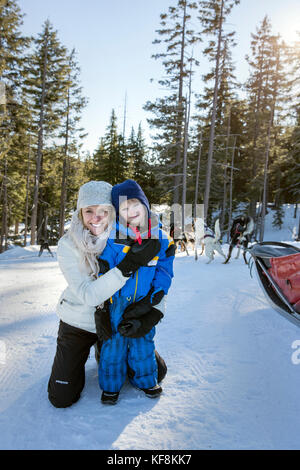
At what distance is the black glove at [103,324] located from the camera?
2072 millimetres

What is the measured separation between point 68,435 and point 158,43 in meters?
22.9

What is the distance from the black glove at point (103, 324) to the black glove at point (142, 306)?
0.46 ft

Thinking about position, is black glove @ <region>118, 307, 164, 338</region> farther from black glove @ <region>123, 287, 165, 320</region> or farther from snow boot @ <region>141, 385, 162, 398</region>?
snow boot @ <region>141, 385, 162, 398</region>

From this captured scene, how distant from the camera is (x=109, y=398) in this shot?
82.2 inches

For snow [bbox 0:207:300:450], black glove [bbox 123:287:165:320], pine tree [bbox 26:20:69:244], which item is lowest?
snow [bbox 0:207:300:450]

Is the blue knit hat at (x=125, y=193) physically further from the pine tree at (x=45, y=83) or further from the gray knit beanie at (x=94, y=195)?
the pine tree at (x=45, y=83)

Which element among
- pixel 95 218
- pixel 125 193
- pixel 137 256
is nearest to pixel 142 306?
pixel 137 256

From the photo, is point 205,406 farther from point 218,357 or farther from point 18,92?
point 18,92

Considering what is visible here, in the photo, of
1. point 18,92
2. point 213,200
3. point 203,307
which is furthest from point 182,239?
point 213,200

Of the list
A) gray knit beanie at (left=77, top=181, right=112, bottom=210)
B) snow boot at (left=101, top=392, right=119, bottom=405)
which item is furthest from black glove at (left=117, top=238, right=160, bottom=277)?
snow boot at (left=101, top=392, right=119, bottom=405)

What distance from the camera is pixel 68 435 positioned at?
1748mm

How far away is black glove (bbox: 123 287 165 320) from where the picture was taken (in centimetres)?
214

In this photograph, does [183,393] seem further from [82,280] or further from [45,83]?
[45,83]

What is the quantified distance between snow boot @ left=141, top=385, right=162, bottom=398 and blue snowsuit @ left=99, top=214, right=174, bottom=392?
3cm
